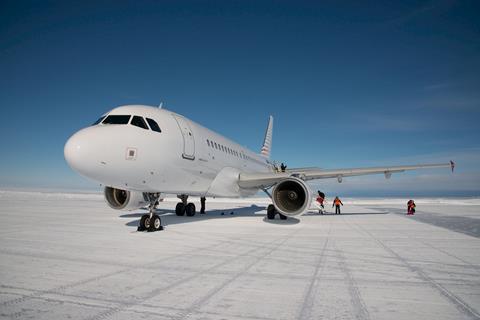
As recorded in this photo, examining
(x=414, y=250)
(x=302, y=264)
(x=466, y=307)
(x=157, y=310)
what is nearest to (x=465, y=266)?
(x=414, y=250)

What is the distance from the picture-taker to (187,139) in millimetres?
10930

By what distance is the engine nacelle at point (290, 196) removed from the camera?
11250 mm

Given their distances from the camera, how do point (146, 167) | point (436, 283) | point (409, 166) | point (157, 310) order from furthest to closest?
point (409, 166) → point (146, 167) → point (436, 283) → point (157, 310)

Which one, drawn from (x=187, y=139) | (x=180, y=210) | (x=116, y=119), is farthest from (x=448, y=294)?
(x=180, y=210)

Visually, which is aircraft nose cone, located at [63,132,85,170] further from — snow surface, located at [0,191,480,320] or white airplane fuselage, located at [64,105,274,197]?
snow surface, located at [0,191,480,320]

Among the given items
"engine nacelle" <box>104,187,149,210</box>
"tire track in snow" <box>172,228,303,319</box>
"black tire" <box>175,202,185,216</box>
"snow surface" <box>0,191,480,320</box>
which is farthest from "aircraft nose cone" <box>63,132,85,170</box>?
"black tire" <box>175,202,185,216</box>

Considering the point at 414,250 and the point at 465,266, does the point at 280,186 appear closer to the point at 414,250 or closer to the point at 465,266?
the point at 414,250

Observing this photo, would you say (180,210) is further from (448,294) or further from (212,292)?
(448,294)

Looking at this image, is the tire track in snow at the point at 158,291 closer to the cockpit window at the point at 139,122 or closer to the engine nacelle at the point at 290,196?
the cockpit window at the point at 139,122

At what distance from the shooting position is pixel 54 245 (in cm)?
686

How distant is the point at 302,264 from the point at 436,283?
78.4 inches

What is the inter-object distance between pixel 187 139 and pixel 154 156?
85.6 inches

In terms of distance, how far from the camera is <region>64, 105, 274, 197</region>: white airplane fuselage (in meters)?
7.58

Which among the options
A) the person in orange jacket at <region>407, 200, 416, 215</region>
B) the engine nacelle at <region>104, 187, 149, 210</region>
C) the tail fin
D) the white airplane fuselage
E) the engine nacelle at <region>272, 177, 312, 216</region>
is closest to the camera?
the white airplane fuselage
